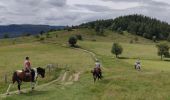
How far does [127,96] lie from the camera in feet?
113

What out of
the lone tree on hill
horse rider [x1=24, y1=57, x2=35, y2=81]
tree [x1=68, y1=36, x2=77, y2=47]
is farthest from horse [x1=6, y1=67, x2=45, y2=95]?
tree [x1=68, y1=36, x2=77, y2=47]

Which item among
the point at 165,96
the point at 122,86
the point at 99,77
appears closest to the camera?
the point at 165,96

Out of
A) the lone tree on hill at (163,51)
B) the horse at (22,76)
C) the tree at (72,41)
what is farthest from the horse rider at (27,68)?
the tree at (72,41)

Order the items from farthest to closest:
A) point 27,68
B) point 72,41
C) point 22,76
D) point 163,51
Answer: point 72,41
point 163,51
point 27,68
point 22,76

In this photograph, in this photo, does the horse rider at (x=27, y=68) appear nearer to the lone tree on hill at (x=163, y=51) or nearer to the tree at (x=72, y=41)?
the lone tree on hill at (x=163, y=51)

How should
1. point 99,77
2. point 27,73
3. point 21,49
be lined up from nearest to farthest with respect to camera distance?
point 27,73 < point 99,77 < point 21,49

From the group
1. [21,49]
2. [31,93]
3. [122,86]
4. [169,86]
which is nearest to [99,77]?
[122,86]

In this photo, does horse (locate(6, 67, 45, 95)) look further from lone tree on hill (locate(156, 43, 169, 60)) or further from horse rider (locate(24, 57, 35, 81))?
lone tree on hill (locate(156, 43, 169, 60))

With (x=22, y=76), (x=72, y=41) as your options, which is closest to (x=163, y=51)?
(x=72, y=41)

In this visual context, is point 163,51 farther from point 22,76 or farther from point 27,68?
point 22,76

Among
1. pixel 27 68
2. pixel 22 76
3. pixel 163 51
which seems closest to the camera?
pixel 22 76

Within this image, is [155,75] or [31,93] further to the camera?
[155,75]

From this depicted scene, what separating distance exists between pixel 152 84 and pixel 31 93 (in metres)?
13.3

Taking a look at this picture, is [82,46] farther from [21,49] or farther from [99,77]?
[99,77]
